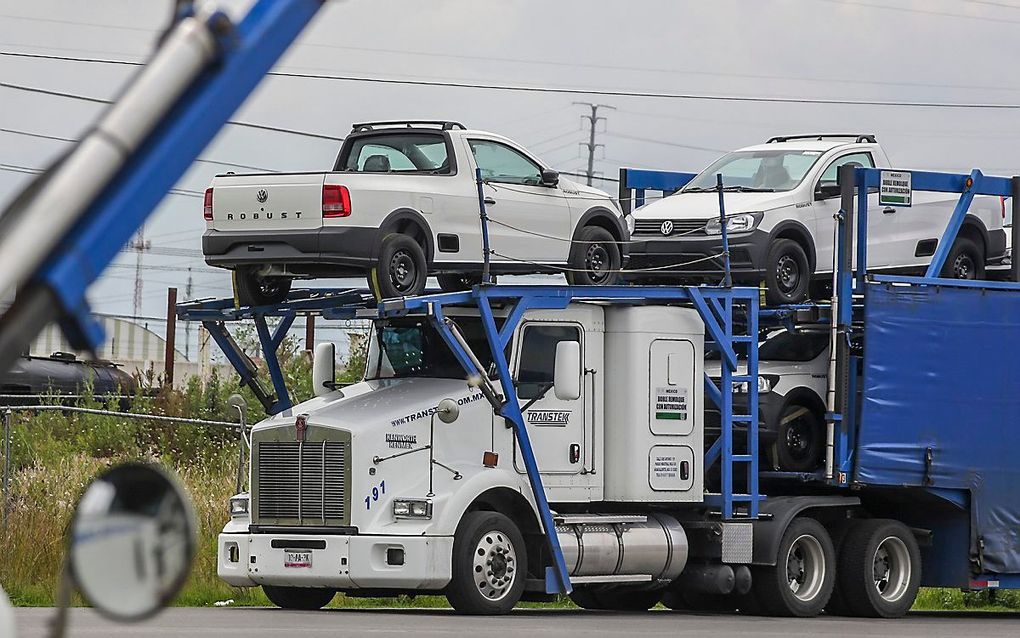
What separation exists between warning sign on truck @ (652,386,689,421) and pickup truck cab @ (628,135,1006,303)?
3.84 feet

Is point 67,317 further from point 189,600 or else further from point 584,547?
point 189,600

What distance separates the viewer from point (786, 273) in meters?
18.7

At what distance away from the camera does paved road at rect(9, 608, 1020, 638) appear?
45.3 feet

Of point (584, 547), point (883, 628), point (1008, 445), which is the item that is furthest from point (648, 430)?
point (1008, 445)

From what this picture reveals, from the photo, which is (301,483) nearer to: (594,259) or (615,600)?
(594,259)

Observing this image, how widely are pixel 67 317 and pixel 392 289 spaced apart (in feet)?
43.4

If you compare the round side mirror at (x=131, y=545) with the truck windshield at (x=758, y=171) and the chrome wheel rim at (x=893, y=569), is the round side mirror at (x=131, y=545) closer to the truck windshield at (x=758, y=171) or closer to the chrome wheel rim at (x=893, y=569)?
the chrome wheel rim at (x=893, y=569)

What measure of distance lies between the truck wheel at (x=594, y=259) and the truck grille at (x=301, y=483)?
3356mm

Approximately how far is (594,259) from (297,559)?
4.42m

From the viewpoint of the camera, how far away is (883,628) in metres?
16.5

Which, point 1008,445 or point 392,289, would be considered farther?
point 1008,445

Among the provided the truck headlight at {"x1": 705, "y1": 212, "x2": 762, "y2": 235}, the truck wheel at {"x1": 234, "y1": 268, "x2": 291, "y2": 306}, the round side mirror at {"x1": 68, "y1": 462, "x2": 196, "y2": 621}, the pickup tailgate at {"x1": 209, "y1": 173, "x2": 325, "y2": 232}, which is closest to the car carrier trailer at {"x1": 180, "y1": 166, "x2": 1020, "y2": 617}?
the truck wheel at {"x1": 234, "y1": 268, "x2": 291, "y2": 306}

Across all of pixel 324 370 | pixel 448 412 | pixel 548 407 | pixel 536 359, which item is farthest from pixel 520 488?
Result: pixel 324 370

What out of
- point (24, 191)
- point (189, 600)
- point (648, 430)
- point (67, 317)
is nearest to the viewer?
point (67, 317)
